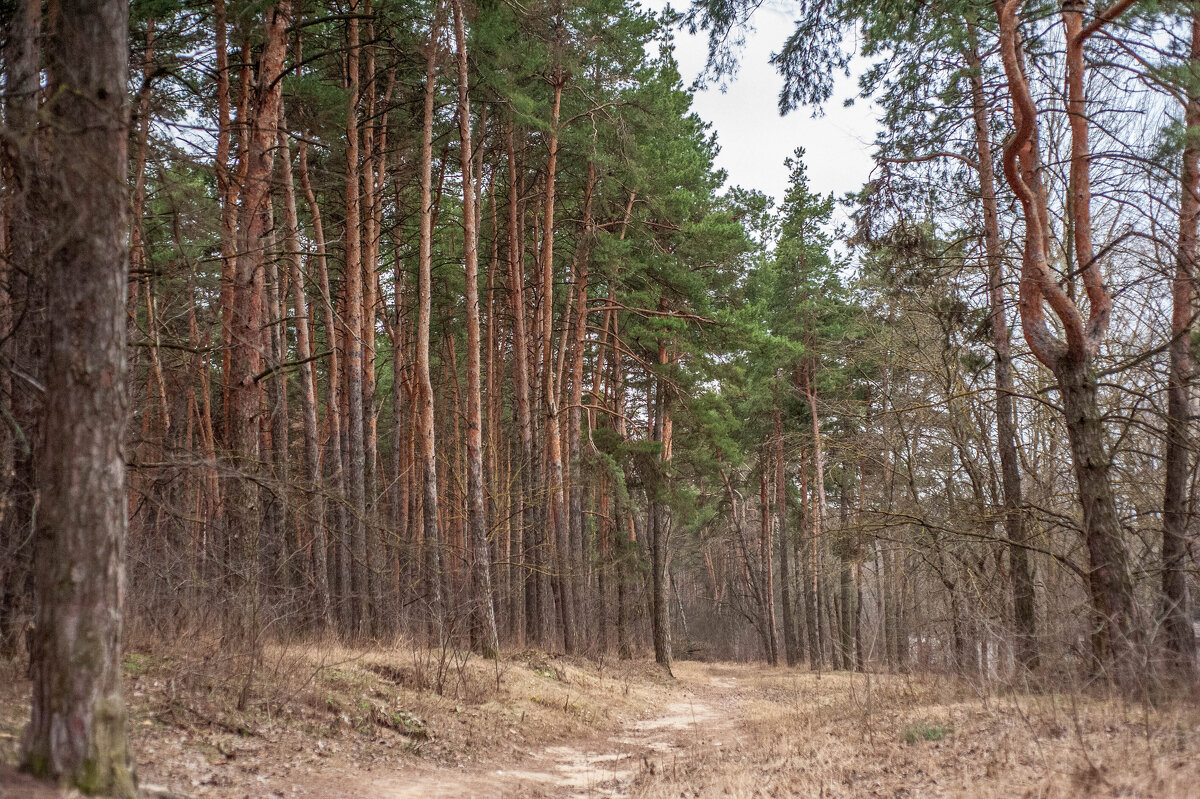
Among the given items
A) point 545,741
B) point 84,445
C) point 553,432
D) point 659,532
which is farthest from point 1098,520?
point 659,532

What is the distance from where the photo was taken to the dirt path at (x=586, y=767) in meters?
6.79

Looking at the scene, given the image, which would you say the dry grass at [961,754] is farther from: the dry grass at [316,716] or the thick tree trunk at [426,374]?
the thick tree trunk at [426,374]

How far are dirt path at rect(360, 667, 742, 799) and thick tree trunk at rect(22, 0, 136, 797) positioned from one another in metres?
2.69

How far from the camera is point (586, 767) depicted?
8766 millimetres

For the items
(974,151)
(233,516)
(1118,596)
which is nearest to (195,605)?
(233,516)

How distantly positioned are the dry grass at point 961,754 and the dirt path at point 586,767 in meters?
0.38

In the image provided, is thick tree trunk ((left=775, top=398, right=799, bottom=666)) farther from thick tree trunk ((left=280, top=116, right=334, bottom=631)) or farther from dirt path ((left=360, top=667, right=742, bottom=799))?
thick tree trunk ((left=280, top=116, right=334, bottom=631))

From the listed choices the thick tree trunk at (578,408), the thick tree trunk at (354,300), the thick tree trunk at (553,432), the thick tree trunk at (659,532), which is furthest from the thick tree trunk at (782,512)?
the thick tree trunk at (354,300)

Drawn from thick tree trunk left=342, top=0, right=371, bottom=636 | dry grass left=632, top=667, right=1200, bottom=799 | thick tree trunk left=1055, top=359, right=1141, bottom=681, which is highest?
thick tree trunk left=342, top=0, right=371, bottom=636

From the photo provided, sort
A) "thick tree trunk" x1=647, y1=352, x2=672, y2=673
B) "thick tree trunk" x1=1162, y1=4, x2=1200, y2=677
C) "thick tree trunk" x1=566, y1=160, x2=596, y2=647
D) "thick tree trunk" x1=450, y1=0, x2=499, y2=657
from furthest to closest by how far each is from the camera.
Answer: "thick tree trunk" x1=647, y1=352, x2=672, y2=673 < "thick tree trunk" x1=566, y1=160, x2=596, y2=647 < "thick tree trunk" x1=450, y1=0, x2=499, y2=657 < "thick tree trunk" x1=1162, y1=4, x2=1200, y2=677

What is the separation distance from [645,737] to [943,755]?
5453 millimetres

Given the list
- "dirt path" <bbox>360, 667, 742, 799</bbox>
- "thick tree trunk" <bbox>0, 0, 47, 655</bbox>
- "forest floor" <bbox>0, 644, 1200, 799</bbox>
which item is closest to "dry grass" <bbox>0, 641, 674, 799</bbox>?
"forest floor" <bbox>0, 644, 1200, 799</bbox>

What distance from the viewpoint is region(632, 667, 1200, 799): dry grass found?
16.8ft

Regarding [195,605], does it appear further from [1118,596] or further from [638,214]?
[638,214]
